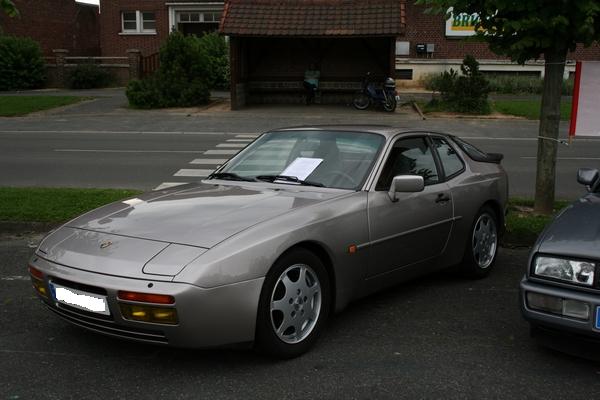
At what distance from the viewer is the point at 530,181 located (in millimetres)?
11469

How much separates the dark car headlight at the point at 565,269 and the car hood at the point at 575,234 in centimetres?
4

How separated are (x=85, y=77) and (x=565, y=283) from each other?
111 ft

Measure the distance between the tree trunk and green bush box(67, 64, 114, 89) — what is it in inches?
1194

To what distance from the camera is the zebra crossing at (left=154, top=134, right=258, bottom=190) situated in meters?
11.4

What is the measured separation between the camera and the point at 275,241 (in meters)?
3.91

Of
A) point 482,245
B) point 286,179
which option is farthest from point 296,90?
point 286,179

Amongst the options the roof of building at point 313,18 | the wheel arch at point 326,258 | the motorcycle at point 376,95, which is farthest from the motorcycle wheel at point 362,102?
the wheel arch at point 326,258

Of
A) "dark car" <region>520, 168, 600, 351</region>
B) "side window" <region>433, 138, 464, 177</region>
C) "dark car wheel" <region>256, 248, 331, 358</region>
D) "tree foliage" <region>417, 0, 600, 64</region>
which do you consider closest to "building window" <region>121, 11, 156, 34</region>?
"tree foliage" <region>417, 0, 600, 64</region>

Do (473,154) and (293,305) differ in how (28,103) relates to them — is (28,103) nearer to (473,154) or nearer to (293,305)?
(473,154)

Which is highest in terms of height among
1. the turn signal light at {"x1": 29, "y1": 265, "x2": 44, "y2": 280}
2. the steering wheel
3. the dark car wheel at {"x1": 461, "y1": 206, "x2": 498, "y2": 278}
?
the steering wheel

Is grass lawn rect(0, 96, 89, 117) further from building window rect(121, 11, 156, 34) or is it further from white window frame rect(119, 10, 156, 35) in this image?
building window rect(121, 11, 156, 34)

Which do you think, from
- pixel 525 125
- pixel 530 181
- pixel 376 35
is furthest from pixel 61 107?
pixel 530 181

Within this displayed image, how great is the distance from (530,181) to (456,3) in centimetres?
506

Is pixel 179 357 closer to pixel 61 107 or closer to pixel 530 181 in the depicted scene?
pixel 530 181
